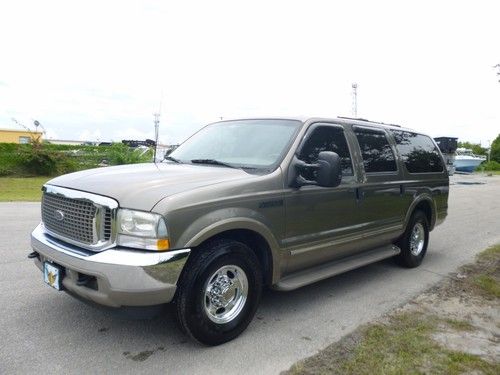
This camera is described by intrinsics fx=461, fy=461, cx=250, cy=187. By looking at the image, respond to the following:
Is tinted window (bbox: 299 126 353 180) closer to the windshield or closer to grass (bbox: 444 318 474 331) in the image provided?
the windshield

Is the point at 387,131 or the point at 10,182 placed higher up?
the point at 387,131

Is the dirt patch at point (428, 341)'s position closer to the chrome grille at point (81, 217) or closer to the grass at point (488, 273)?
the grass at point (488, 273)

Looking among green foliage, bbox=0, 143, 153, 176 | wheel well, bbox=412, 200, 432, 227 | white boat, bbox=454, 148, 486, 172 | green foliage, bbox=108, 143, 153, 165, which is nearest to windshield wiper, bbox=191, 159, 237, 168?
wheel well, bbox=412, 200, 432, 227

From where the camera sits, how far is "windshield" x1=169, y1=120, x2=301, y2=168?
4.39 m

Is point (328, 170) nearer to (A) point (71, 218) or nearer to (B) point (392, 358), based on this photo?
(B) point (392, 358)

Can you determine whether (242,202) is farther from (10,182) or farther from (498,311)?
(10,182)

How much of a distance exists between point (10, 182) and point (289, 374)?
18.7 meters

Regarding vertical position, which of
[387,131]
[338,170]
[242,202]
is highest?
[387,131]

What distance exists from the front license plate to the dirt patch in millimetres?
1891

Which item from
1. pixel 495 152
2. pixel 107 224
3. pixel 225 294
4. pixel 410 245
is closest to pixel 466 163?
pixel 495 152

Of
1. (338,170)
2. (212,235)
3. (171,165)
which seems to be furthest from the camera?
(171,165)

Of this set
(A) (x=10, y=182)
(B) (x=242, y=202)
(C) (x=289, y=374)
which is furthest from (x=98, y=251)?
(A) (x=10, y=182)

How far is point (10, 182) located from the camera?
1892 centimetres

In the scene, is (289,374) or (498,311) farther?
(498,311)
